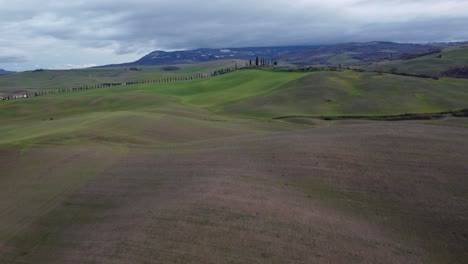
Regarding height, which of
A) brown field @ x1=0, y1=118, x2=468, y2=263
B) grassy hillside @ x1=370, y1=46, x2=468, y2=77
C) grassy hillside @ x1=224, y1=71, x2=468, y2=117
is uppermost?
grassy hillside @ x1=370, y1=46, x2=468, y2=77

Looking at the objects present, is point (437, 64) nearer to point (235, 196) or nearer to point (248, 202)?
point (235, 196)

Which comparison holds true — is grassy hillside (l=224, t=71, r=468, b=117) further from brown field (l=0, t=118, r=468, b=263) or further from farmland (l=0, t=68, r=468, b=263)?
brown field (l=0, t=118, r=468, b=263)

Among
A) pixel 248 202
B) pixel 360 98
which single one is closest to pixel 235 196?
pixel 248 202

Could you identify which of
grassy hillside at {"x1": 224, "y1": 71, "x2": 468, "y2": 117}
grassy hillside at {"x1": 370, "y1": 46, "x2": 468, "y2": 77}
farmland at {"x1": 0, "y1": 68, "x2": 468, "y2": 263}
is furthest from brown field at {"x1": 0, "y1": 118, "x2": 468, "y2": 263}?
grassy hillside at {"x1": 370, "y1": 46, "x2": 468, "y2": 77}

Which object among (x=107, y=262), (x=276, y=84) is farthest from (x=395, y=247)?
(x=276, y=84)

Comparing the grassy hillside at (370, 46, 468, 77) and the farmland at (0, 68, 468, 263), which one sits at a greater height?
the grassy hillside at (370, 46, 468, 77)

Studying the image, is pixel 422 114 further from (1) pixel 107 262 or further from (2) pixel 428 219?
(1) pixel 107 262
